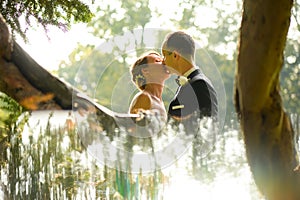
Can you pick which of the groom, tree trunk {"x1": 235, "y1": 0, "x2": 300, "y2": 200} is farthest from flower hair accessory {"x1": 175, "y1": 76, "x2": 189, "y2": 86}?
tree trunk {"x1": 235, "y1": 0, "x2": 300, "y2": 200}

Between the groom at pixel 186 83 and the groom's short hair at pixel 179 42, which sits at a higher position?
the groom's short hair at pixel 179 42

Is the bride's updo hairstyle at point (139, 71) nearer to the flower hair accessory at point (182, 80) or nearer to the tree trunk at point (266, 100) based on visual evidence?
the flower hair accessory at point (182, 80)

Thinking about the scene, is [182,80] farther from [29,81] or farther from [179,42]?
[29,81]

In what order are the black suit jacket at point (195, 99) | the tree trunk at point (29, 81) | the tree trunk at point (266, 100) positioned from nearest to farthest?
the tree trunk at point (266, 100)
the tree trunk at point (29, 81)
the black suit jacket at point (195, 99)

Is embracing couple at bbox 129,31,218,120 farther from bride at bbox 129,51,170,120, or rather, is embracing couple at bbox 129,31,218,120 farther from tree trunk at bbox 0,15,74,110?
tree trunk at bbox 0,15,74,110

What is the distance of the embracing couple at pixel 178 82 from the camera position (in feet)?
4.40

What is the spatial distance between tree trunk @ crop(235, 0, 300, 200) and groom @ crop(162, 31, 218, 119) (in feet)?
0.70

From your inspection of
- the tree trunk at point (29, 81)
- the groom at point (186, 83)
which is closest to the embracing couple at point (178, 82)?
the groom at point (186, 83)

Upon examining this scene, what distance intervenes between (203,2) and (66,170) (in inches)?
267

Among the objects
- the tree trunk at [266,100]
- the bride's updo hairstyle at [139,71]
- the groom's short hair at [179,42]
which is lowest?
the tree trunk at [266,100]

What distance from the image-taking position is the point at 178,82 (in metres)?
1.43

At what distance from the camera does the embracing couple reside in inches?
52.8

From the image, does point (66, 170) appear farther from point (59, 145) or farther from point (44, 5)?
point (44, 5)

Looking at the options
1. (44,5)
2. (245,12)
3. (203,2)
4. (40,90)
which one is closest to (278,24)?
(245,12)
